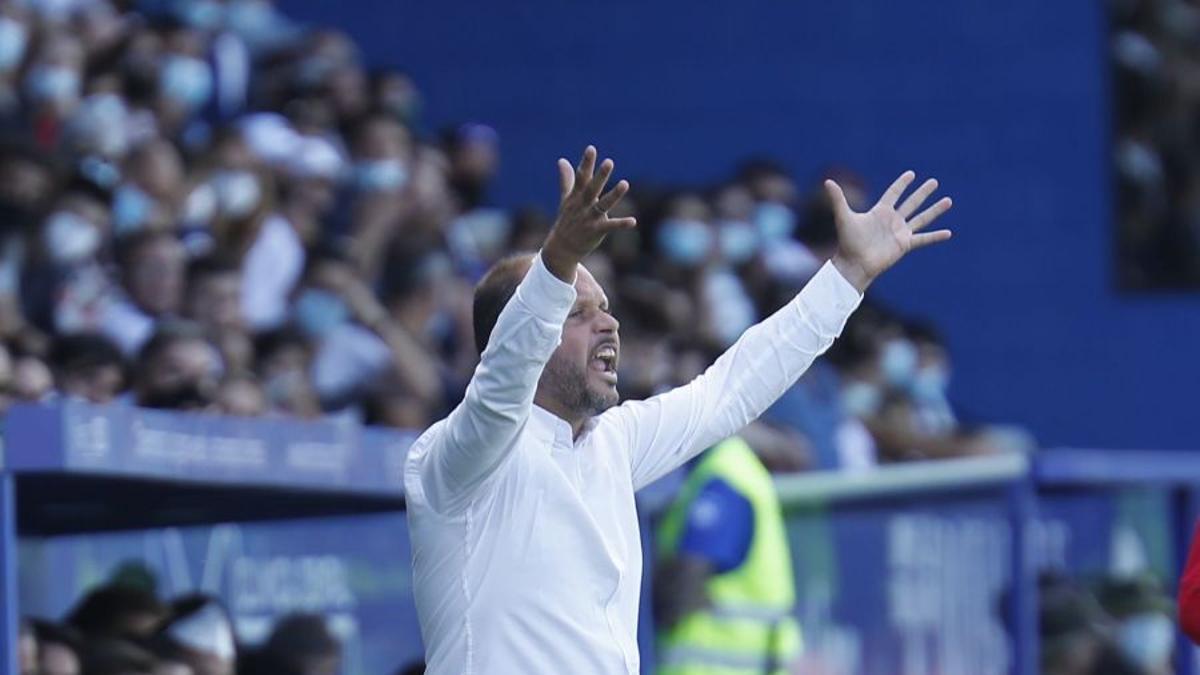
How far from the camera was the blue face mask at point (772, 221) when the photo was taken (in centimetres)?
1338

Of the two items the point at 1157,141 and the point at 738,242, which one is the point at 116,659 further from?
the point at 1157,141

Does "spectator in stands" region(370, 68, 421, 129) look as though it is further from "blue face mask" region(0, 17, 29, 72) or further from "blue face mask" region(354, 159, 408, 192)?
"blue face mask" region(0, 17, 29, 72)

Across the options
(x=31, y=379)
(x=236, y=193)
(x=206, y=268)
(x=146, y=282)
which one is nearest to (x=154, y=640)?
(x=31, y=379)

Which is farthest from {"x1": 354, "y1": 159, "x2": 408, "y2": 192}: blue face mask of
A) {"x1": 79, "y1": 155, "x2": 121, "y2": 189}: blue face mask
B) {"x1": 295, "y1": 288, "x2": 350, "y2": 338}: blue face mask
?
{"x1": 79, "y1": 155, "x2": 121, "y2": 189}: blue face mask

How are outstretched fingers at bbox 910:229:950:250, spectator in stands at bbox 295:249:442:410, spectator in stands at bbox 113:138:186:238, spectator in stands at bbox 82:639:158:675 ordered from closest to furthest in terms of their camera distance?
outstretched fingers at bbox 910:229:950:250, spectator in stands at bbox 82:639:158:675, spectator in stands at bbox 113:138:186:238, spectator in stands at bbox 295:249:442:410

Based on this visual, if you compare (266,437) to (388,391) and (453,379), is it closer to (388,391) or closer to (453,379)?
(388,391)

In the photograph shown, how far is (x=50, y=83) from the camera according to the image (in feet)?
32.5

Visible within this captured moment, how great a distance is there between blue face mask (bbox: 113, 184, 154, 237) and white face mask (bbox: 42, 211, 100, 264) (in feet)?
1.09

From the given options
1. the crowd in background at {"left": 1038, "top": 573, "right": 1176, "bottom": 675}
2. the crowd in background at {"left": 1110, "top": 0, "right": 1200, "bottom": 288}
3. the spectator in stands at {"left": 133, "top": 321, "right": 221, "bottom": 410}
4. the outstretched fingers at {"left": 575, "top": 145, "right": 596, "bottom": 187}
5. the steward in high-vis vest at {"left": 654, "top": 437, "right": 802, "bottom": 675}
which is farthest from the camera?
the crowd in background at {"left": 1110, "top": 0, "right": 1200, "bottom": 288}

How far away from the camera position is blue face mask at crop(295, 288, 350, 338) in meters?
9.77

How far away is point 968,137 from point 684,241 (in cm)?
388

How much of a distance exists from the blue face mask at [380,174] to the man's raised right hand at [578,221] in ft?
22.9

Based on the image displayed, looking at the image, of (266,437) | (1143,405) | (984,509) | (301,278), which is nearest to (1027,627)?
(984,509)

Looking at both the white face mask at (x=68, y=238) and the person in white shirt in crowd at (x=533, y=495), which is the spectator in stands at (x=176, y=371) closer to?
the white face mask at (x=68, y=238)
